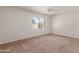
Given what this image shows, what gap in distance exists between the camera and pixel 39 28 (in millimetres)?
1648

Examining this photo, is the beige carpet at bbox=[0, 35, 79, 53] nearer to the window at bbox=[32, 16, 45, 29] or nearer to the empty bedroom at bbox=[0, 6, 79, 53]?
the empty bedroom at bbox=[0, 6, 79, 53]

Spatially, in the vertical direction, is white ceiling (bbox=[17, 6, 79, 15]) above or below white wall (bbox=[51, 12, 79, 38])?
above

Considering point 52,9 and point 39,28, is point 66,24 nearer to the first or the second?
point 52,9

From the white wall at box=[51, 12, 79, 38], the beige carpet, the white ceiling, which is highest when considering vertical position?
the white ceiling

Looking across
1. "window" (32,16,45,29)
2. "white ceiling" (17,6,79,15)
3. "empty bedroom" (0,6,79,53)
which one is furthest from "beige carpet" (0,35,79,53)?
"white ceiling" (17,6,79,15)

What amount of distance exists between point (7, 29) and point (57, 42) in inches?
32.7

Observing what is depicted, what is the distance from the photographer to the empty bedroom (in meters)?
1.51

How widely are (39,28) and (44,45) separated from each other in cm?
30

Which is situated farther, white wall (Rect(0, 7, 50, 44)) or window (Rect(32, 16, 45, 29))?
window (Rect(32, 16, 45, 29))

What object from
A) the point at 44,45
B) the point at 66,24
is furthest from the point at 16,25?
the point at 66,24

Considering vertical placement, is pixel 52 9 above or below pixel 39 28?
above
